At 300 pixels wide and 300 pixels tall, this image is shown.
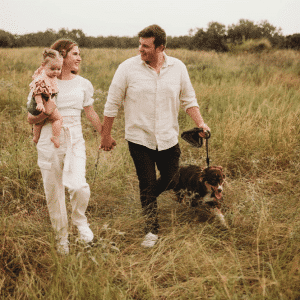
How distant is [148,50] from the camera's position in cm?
259

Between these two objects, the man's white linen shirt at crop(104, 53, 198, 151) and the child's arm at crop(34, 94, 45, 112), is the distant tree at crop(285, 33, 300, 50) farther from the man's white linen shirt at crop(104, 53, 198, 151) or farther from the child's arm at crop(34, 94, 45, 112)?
the child's arm at crop(34, 94, 45, 112)

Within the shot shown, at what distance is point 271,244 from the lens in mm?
2449

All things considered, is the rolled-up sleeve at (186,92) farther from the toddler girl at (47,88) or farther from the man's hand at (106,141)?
the toddler girl at (47,88)

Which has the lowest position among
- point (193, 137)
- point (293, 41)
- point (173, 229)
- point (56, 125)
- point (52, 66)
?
point (173, 229)

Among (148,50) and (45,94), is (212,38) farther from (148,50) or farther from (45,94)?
(45,94)

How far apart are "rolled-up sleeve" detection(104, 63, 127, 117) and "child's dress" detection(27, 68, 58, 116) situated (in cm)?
61

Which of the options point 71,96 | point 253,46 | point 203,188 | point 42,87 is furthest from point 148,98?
point 253,46

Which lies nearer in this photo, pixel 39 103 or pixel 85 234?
pixel 39 103

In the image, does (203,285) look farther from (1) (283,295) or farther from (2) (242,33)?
(2) (242,33)

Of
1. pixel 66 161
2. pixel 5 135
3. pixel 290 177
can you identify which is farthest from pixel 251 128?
pixel 5 135

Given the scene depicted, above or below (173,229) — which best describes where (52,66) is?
above

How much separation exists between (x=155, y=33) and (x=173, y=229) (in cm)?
173

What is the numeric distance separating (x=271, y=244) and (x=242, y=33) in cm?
2150

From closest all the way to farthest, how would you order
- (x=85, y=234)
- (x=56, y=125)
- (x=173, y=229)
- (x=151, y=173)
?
(x=56, y=125) → (x=85, y=234) → (x=173, y=229) → (x=151, y=173)
